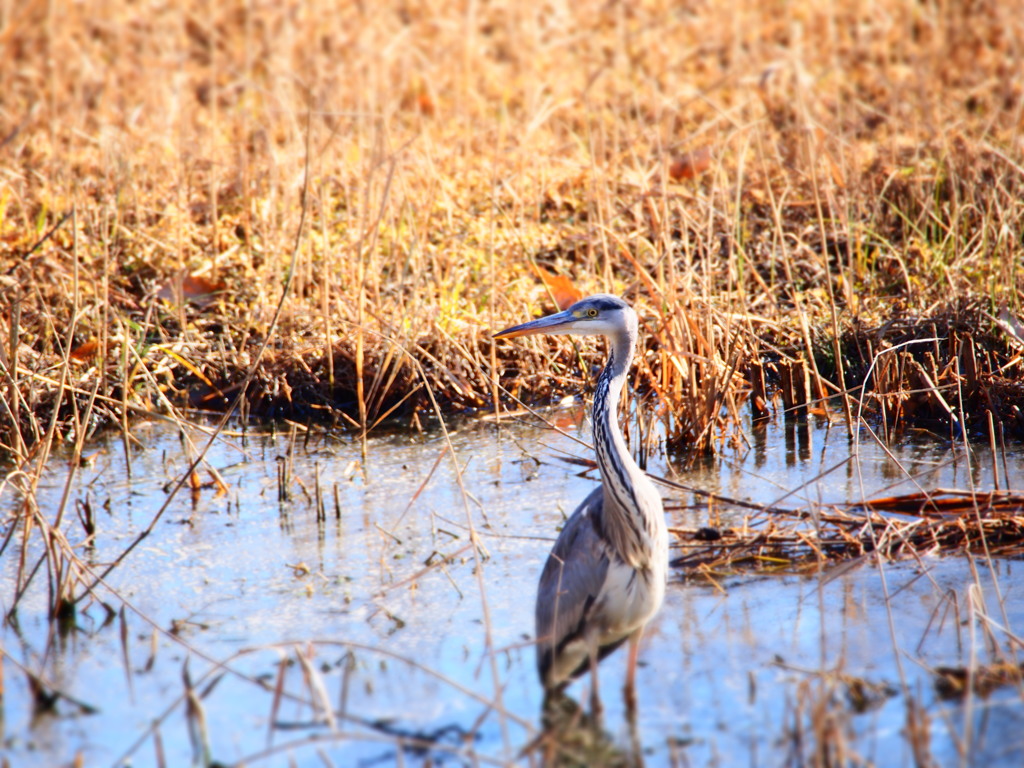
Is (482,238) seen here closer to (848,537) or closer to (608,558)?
(608,558)

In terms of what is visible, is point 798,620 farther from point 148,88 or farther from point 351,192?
point 148,88

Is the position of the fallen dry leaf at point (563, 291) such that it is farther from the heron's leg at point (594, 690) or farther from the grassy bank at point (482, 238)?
the heron's leg at point (594, 690)

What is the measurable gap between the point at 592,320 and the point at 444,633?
1.42 meters

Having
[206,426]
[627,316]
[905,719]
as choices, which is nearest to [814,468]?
[627,316]

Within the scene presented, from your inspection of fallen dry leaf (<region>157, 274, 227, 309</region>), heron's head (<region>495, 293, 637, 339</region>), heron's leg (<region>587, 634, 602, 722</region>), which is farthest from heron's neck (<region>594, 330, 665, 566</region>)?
fallen dry leaf (<region>157, 274, 227, 309</region>)

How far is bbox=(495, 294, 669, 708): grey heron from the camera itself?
3.73m

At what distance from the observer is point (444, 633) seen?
147 inches

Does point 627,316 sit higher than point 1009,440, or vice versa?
point 627,316

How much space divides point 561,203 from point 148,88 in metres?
4.31

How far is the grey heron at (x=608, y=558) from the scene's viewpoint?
3730 millimetres

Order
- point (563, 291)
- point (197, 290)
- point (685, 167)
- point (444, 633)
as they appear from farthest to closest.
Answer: point (685, 167)
point (197, 290)
point (563, 291)
point (444, 633)

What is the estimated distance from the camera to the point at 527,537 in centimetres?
442

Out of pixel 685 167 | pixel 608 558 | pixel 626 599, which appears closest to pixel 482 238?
pixel 685 167

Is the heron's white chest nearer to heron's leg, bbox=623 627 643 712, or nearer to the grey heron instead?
the grey heron
